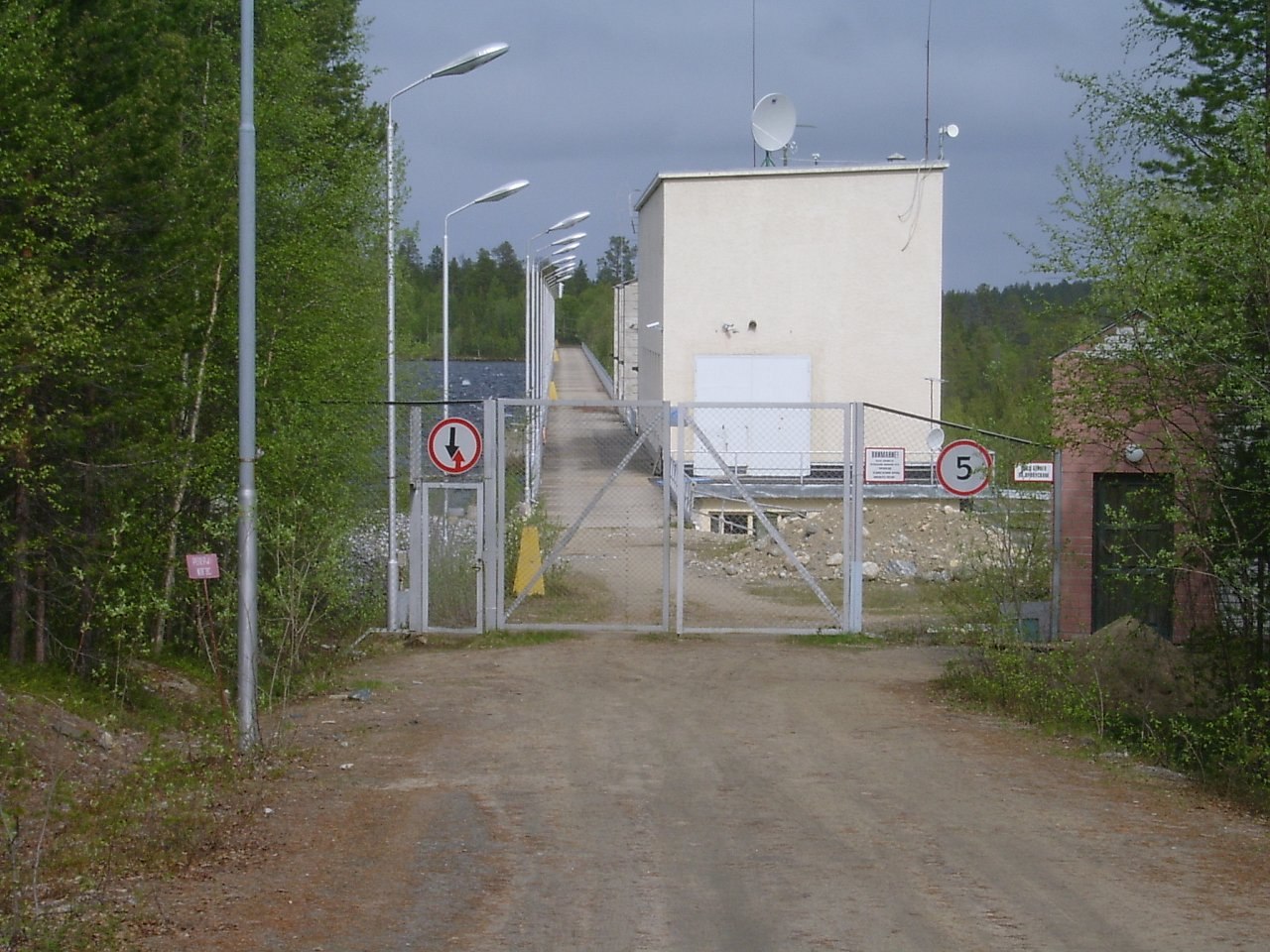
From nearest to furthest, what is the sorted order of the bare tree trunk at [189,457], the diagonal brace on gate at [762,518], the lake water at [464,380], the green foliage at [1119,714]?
the green foliage at [1119,714], the bare tree trunk at [189,457], the diagonal brace on gate at [762,518], the lake water at [464,380]

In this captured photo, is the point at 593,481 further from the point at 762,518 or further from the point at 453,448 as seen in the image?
the point at 762,518

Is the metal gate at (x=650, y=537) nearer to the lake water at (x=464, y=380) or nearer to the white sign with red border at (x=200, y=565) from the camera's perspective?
the lake water at (x=464, y=380)

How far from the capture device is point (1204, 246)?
9.88 metres

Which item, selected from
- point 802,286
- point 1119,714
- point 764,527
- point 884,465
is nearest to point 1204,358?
point 1119,714

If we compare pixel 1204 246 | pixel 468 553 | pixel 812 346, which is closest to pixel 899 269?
pixel 812 346

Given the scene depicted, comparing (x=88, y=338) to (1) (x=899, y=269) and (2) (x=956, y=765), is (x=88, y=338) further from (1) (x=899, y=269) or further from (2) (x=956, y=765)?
(1) (x=899, y=269)

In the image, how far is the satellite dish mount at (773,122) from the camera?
38.9 meters

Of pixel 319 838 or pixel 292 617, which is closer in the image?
pixel 319 838

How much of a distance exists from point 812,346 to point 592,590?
2278 centimetres

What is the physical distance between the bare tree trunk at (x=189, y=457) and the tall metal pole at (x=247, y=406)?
2060mm

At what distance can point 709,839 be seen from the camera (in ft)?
26.7

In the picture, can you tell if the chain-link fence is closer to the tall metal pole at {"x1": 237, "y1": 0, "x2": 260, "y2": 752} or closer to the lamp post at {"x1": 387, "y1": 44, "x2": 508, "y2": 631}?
the lamp post at {"x1": 387, "y1": 44, "x2": 508, "y2": 631}

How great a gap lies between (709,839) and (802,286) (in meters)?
34.3

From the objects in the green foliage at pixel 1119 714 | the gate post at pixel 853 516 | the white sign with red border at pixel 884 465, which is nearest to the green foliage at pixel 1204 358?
the green foliage at pixel 1119 714
